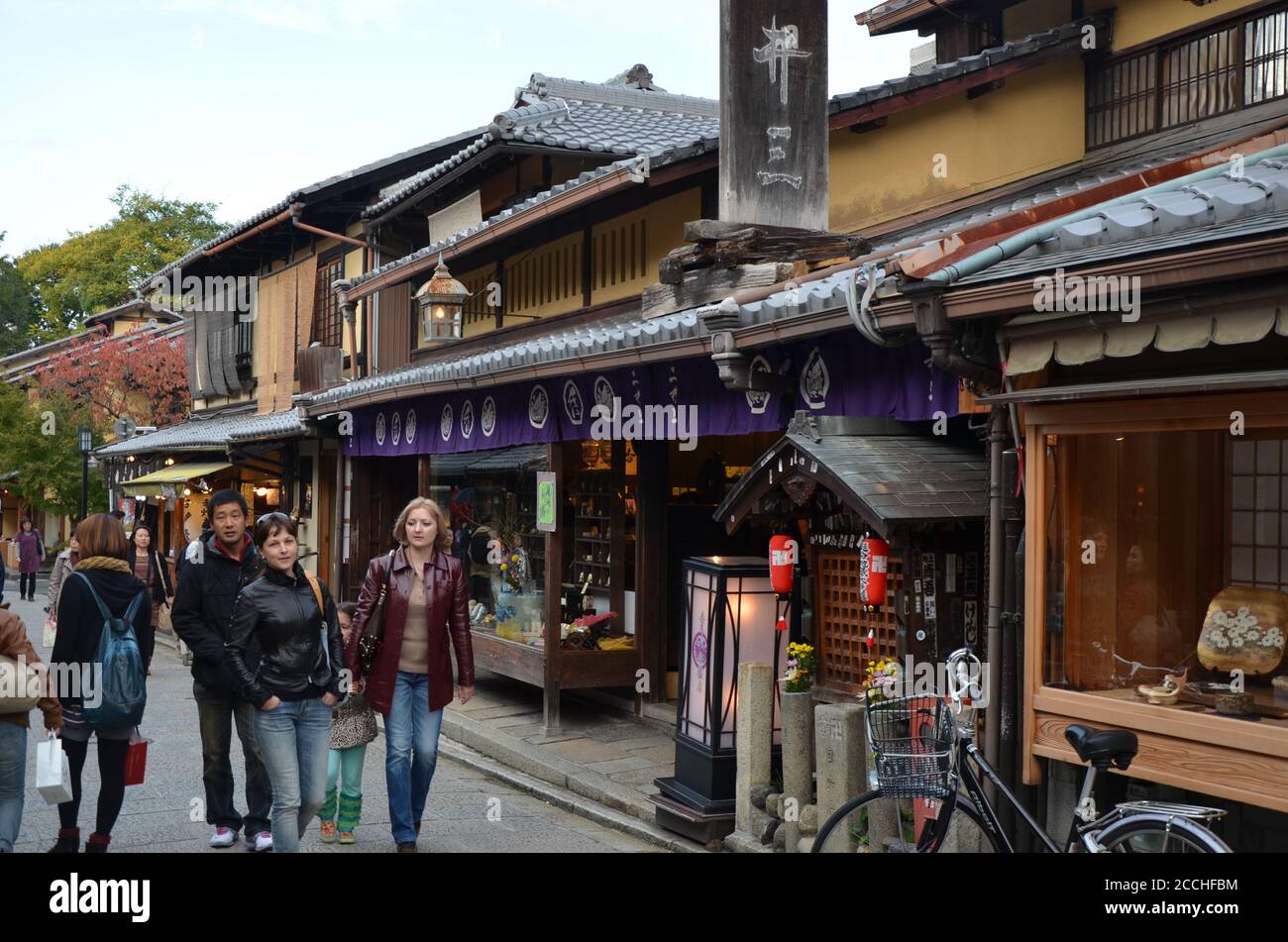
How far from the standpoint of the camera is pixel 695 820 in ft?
27.8

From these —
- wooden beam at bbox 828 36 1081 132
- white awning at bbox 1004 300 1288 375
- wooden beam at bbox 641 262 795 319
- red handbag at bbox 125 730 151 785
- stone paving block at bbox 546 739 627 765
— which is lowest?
stone paving block at bbox 546 739 627 765

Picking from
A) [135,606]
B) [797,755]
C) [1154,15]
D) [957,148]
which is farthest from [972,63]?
[135,606]

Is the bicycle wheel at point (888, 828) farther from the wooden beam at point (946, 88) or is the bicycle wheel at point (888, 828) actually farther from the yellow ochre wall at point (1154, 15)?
the yellow ochre wall at point (1154, 15)

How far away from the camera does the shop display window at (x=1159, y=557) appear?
618cm

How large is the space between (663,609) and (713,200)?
177 inches

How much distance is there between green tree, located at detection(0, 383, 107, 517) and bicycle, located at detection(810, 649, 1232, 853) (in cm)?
3549

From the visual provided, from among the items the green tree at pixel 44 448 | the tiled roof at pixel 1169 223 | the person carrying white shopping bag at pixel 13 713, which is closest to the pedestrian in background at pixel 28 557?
the green tree at pixel 44 448

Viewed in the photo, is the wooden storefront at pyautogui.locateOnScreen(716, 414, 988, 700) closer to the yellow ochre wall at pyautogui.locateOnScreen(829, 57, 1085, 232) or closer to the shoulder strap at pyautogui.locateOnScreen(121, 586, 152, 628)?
the yellow ochre wall at pyautogui.locateOnScreen(829, 57, 1085, 232)

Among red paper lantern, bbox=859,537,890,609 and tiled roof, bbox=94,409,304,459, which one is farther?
tiled roof, bbox=94,409,304,459

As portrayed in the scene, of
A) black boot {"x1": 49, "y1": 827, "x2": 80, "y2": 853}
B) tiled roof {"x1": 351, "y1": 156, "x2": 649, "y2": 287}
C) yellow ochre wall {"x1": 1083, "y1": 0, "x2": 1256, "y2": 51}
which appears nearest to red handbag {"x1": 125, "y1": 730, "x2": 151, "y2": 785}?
black boot {"x1": 49, "y1": 827, "x2": 80, "y2": 853}

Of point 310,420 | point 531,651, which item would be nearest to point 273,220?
point 310,420

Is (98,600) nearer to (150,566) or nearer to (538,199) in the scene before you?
(538,199)

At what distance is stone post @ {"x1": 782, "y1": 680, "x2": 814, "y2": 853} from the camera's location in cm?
786

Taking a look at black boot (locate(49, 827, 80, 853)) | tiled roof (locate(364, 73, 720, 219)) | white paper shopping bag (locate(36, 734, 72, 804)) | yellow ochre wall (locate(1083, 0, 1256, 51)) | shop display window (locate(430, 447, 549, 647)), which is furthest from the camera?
tiled roof (locate(364, 73, 720, 219))
